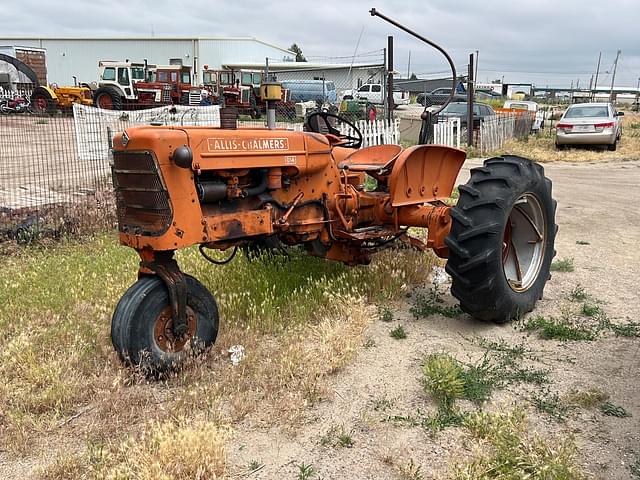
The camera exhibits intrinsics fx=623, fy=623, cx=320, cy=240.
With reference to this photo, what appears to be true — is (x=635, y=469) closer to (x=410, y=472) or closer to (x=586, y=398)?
(x=586, y=398)

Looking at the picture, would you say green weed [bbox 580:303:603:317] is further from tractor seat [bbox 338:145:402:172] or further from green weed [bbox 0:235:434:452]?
tractor seat [bbox 338:145:402:172]

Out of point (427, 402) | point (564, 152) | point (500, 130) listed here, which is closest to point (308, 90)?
point (500, 130)

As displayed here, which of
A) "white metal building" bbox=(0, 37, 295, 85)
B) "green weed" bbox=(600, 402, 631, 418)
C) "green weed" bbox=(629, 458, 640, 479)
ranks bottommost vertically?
"green weed" bbox=(629, 458, 640, 479)

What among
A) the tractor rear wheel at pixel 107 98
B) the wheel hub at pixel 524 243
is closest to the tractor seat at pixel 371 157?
the wheel hub at pixel 524 243

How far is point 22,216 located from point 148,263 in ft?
13.8

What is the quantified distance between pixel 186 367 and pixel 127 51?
54419 millimetres

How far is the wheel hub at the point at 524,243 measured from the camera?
15.9ft

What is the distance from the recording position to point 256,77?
33.8m

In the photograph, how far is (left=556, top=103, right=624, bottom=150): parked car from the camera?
1723 cm

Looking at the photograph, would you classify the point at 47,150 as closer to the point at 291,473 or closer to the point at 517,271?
the point at 517,271

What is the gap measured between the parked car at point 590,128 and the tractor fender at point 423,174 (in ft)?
45.1

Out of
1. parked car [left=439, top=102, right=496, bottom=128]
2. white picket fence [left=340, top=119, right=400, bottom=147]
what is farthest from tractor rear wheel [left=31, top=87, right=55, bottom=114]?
white picket fence [left=340, top=119, right=400, bottom=147]

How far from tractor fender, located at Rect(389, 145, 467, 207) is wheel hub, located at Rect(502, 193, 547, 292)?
0.62 meters

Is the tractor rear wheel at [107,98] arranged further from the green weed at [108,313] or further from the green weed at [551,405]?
the green weed at [551,405]
